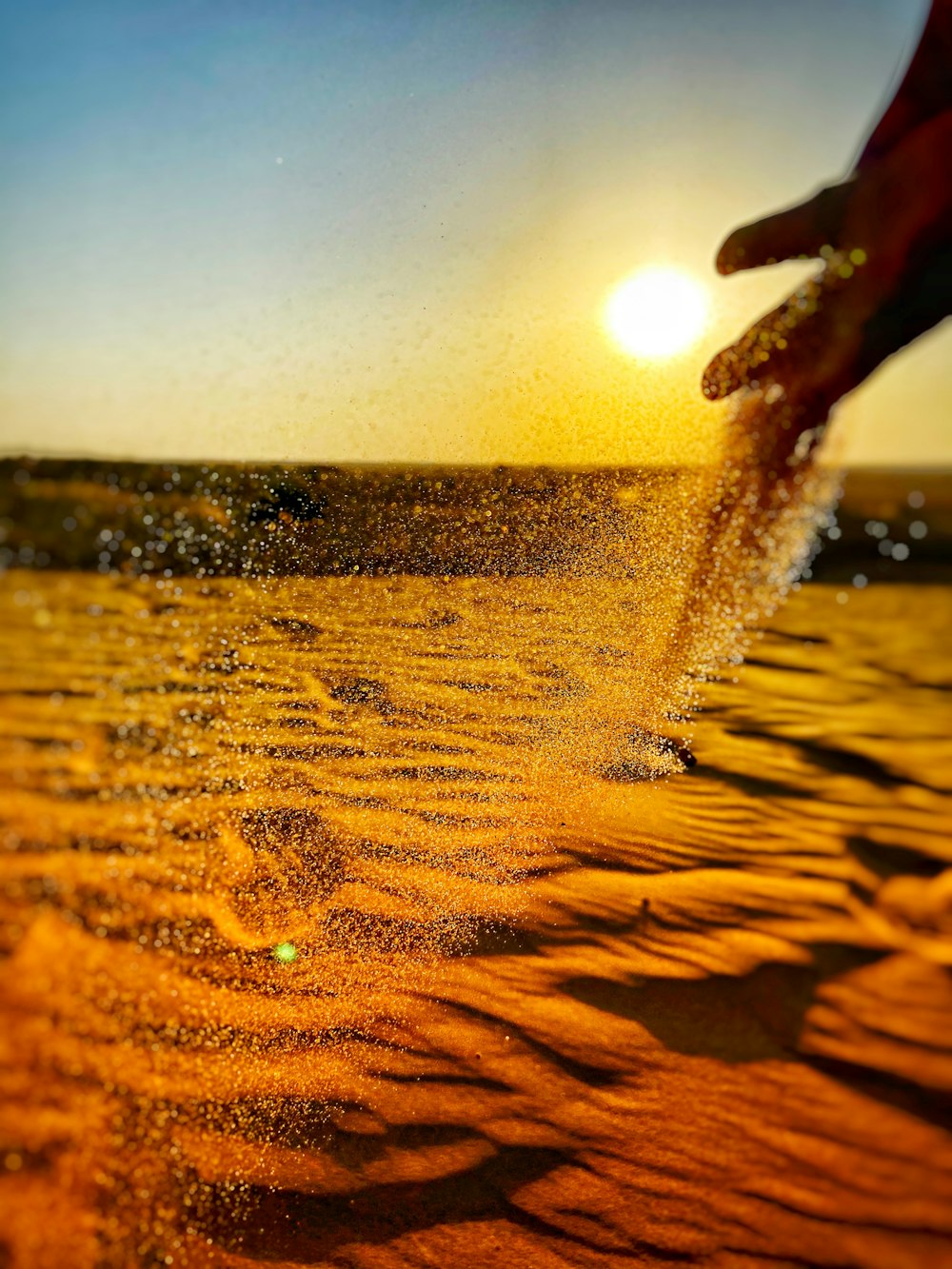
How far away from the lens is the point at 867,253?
139 cm

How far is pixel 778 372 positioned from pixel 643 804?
127 cm

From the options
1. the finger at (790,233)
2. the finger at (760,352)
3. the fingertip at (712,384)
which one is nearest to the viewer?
the finger at (790,233)

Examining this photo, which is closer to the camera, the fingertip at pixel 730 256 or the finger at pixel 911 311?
the finger at pixel 911 311

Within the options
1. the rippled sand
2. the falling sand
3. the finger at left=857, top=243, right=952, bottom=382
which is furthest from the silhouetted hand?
the rippled sand

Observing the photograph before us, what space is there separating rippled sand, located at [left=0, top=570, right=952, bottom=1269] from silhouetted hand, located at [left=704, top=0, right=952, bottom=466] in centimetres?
74

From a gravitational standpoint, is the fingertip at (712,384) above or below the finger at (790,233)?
below

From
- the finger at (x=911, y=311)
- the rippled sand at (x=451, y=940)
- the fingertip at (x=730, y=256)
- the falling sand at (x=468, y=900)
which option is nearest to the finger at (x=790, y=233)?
the fingertip at (x=730, y=256)

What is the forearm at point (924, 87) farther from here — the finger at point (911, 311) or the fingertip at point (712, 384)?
the fingertip at point (712, 384)

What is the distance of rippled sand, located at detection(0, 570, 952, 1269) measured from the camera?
1.30 m

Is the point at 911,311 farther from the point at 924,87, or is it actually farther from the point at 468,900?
the point at 468,900

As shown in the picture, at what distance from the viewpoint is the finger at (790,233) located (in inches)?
57.4

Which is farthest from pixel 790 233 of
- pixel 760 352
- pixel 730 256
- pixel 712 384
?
pixel 712 384

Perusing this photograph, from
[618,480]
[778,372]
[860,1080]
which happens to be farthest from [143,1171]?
[778,372]

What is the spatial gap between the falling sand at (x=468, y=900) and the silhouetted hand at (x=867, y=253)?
0.87 ft
